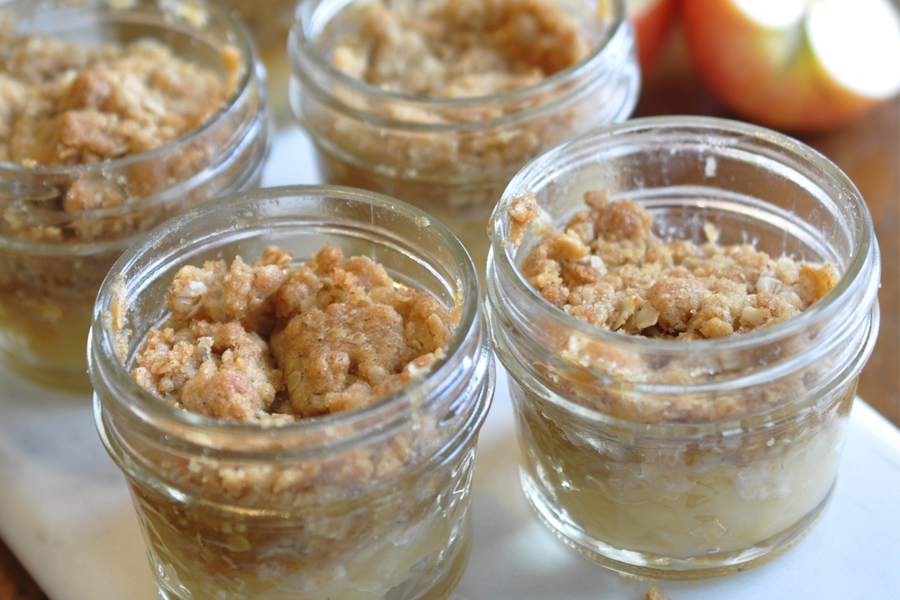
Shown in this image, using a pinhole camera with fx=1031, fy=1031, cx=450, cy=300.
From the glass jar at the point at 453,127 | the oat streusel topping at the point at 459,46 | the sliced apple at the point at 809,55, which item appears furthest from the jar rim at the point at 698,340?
the sliced apple at the point at 809,55

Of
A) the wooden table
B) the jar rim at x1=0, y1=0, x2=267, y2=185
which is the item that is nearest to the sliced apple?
the wooden table

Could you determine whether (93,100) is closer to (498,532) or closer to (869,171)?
(498,532)

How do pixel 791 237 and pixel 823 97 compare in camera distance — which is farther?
pixel 823 97

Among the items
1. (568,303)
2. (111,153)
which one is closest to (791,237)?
(568,303)

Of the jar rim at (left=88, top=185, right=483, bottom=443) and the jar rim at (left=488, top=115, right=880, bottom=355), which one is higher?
the jar rim at (left=488, top=115, right=880, bottom=355)

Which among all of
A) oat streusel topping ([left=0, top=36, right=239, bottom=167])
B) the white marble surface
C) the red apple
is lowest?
the white marble surface

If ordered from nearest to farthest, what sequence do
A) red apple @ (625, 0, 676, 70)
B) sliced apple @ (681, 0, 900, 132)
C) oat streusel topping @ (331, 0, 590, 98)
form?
1. oat streusel topping @ (331, 0, 590, 98)
2. sliced apple @ (681, 0, 900, 132)
3. red apple @ (625, 0, 676, 70)

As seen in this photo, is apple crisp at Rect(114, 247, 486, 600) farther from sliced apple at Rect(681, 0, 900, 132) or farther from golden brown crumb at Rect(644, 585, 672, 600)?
sliced apple at Rect(681, 0, 900, 132)

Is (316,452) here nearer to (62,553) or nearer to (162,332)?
(162,332)
